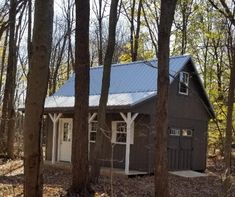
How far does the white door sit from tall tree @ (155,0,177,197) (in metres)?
11.4

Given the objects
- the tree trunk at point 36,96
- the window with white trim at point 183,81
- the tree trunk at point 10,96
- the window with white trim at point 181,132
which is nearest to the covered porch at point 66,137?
the tree trunk at point 10,96

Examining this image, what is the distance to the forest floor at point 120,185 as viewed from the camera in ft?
38.2

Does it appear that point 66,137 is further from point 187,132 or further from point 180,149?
point 187,132

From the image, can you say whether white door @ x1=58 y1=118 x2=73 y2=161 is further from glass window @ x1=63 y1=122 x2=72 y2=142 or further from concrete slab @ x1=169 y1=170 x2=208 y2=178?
concrete slab @ x1=169 y1=170 x2=208 y2=178

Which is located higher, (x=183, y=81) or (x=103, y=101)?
(x=183, y=81)

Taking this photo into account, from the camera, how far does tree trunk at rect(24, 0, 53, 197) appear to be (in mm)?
4008

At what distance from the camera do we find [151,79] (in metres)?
18.6

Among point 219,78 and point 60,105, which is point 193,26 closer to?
point 219,78

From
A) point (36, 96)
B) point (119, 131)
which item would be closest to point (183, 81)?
point (119, 131)

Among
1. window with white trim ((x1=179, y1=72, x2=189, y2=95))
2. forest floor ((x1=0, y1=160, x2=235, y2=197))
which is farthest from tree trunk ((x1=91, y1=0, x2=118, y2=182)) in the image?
window with white trim ((x1=179, y1=72, x2=189, y2=95))

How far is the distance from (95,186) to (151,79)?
732 cm

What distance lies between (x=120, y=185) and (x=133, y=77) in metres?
7.18

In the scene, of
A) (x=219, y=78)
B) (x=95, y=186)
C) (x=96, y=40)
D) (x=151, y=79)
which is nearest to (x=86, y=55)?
(x=95, y=186)

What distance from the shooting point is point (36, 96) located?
13.2ft
